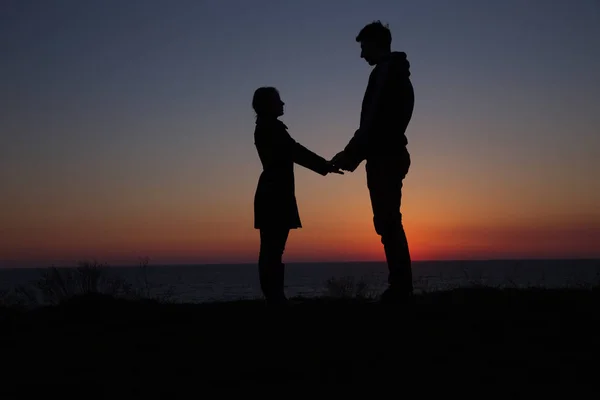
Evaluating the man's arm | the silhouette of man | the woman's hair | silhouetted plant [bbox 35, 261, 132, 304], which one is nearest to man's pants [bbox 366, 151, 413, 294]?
the silhouette of man

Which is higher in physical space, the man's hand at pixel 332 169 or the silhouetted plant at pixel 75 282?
the man's hand at pixel 332 169

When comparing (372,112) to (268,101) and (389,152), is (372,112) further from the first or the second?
(268,101)

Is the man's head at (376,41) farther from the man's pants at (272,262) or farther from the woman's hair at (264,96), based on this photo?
the man's pants at (272,262)

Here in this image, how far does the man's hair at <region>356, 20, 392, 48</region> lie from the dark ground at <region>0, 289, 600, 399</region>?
111 inches

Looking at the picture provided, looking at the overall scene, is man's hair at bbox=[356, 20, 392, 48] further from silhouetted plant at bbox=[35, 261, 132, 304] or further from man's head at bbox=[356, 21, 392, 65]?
silhouetted plant at bbox=[35, 261, 132, 304]

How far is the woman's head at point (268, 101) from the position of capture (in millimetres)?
6488

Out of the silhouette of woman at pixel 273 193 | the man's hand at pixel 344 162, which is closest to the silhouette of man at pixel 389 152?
the man's hand at pixel 344 162

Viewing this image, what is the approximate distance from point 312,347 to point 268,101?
3.00 m

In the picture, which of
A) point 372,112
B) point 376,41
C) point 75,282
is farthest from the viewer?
point 75,282

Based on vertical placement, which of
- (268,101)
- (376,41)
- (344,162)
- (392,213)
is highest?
(376,41)

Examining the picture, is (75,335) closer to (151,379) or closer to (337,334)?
(151,379)

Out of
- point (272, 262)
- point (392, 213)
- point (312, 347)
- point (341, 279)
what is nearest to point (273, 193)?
point (272, 262)

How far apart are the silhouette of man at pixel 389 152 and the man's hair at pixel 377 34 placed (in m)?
0.15

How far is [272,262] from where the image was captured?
6574 mm
